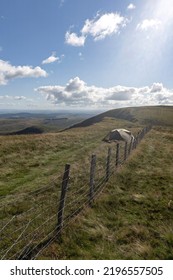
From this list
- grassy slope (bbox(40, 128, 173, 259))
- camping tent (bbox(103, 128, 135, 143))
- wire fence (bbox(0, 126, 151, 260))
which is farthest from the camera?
camping tent (bbox(103, 128, 135, 143))

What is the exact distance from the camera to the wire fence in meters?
8.44

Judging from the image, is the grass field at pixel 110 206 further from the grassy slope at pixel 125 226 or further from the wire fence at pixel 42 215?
the wire fence at pixel 42 215

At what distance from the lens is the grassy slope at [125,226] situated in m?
8.31

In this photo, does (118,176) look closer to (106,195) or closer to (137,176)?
(137,176)

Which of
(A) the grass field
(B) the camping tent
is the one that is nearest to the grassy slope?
(A) the grass field

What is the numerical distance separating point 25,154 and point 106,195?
14.6 metres

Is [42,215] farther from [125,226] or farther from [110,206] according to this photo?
[125,226]

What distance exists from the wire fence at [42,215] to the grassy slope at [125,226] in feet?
1.45

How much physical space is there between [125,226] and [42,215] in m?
3.63

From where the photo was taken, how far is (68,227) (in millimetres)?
9766

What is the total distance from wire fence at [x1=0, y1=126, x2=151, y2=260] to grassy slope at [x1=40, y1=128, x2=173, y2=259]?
0.44 meters

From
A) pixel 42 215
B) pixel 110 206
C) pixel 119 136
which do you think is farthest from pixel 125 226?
pixel 119 136

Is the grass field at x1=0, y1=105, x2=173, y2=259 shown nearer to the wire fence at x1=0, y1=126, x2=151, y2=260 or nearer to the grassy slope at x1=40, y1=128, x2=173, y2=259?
the grassy slope at x1=40, y1=128, x2=173, y2=259

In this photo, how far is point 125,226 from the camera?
33.7ft
